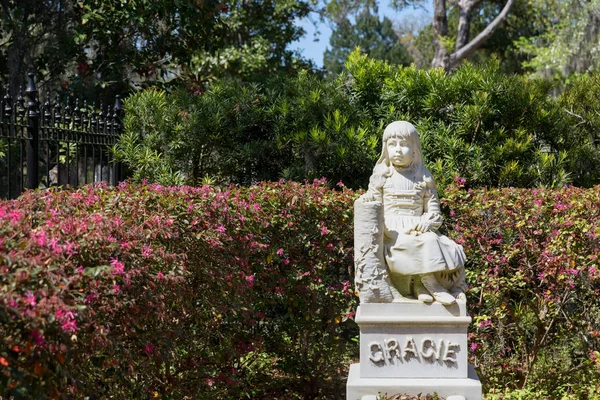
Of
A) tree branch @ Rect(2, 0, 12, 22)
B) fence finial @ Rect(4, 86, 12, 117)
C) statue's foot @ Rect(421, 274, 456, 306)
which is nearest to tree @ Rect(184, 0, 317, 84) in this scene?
tree branch @ Rect(2, 0, 12, 22)

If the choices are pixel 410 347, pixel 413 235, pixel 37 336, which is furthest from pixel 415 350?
pixel 37 336

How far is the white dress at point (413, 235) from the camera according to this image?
17.5ft

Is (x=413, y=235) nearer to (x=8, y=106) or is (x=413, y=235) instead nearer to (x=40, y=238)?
(x=40, y=238)

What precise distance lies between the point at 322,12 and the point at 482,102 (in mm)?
10346

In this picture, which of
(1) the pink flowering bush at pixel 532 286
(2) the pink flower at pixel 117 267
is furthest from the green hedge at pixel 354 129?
(2) the pink flower at pixel 117 267

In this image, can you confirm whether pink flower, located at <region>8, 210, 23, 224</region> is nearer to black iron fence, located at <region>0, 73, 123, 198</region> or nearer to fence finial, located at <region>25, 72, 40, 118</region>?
black iron fence, located at <region>0, 73, 123, 198</region>

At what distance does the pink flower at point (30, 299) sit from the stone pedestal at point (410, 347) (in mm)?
2837

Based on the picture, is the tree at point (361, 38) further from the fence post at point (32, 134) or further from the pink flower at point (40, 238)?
the pink flower at point (40, 238)

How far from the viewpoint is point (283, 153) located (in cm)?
881

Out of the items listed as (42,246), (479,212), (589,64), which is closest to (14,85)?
(479,212)

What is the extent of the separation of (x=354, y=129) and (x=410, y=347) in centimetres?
362

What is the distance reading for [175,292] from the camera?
4.61 meters

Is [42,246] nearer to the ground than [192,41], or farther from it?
nearer to the ground

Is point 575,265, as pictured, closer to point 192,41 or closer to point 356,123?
point 356,123
